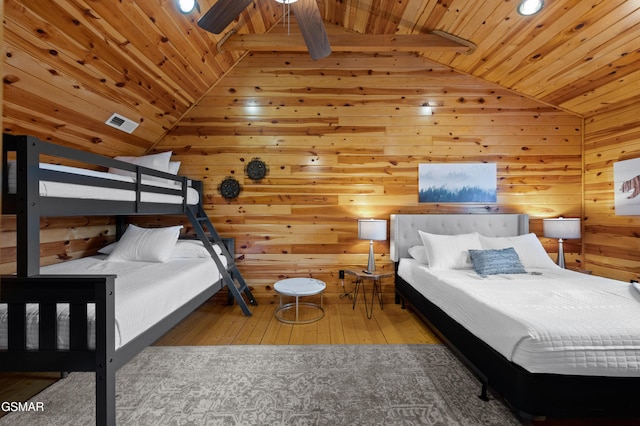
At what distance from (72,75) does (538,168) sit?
4.64 meters

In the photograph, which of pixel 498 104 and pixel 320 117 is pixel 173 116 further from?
pixel 498 104

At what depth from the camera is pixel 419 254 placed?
126 inches


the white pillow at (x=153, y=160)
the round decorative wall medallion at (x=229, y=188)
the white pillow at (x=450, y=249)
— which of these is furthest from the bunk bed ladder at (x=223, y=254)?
the white pillow at (x=450, y=249)

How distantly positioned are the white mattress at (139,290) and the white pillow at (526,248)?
110 inches

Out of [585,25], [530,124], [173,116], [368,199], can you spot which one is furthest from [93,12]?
[530,124]

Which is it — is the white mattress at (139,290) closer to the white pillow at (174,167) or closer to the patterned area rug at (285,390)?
the patterned area rug at (285,390)

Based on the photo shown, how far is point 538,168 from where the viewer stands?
3574 mm

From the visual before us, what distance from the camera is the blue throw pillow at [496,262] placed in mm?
2633

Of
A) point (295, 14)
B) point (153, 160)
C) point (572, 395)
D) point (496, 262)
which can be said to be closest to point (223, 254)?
point (153, 160)

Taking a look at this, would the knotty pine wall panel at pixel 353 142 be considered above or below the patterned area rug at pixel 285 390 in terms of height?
above

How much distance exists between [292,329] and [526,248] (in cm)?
245

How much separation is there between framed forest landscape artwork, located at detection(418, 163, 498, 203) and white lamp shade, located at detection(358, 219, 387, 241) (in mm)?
726

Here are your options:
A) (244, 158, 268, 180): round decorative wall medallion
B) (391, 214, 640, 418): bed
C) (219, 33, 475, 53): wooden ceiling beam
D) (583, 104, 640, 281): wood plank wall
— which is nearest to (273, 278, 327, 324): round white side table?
(391, 214, 640, 418): bed

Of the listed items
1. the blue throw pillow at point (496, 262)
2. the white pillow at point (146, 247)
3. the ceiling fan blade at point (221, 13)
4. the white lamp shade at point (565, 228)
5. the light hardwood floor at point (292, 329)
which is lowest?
the light hardwood floor at point (292, 329)
